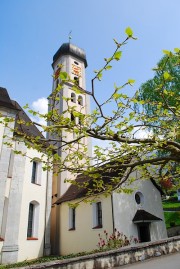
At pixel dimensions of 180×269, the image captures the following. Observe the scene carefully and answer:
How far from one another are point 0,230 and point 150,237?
10652 millimetres

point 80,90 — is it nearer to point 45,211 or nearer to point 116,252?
point 116,252

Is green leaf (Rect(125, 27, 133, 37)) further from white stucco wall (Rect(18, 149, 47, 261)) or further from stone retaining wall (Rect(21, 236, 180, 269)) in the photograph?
white stucco wall (Rect(18, 149, 47, 261))

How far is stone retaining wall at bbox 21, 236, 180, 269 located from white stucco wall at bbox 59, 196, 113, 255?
761 cm

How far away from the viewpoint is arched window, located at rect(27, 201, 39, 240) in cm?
1616

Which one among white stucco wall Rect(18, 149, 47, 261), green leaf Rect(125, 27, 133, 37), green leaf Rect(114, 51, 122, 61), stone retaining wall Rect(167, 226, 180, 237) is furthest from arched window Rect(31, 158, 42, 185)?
stone retaining wall Rect(167, 226, 180, 237)

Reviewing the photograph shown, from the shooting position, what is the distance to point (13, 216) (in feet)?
46.2

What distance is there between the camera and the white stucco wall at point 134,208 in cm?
1563

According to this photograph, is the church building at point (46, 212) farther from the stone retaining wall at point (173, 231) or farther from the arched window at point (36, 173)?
the stone retaining wall at point (173, 231)

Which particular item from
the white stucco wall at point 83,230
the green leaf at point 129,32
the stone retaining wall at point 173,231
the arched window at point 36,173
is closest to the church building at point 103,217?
the white stucco wall at point 83,230

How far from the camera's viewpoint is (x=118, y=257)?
648 centimetres

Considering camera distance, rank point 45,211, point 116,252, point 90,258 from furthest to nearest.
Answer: point 45,211, point 116,252, point 90,258

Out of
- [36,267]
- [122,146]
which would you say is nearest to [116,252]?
[36,267]

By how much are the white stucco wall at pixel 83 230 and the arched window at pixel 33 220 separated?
3.31 metres

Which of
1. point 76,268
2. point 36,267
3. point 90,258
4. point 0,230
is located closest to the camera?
point 36,267
